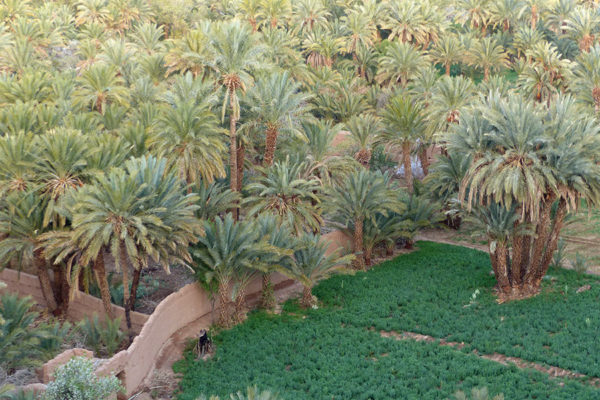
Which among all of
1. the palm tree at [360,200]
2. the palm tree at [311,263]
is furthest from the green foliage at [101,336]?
the palm tree at [360,200]

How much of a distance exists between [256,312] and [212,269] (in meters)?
3.07

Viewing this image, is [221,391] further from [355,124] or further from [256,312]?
[355,124]

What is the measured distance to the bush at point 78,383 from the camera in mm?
16969

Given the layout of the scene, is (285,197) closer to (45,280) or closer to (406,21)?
(45,280)

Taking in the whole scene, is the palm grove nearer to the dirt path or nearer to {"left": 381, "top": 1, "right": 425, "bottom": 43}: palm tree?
the dirt path

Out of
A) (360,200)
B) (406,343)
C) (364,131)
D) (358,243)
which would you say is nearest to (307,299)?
(358,243)

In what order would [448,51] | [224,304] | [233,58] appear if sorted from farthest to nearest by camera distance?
[448,51] → [233,58] → [224,304]

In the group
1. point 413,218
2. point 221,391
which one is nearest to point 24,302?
point 221,391

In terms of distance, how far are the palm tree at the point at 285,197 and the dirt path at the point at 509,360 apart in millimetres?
6311

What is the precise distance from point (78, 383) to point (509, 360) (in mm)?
13280

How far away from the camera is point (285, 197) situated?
2892cm

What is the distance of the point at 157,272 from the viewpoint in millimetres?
29688

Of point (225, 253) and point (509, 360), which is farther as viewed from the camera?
point (225, 253)

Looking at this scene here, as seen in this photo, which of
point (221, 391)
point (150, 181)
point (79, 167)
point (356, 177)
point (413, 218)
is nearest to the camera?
point (221, 391)
